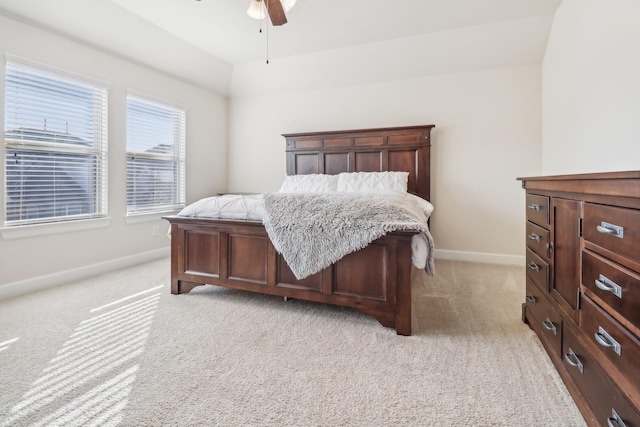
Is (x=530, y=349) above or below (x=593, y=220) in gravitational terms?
below

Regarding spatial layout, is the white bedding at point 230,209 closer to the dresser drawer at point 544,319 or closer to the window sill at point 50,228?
the window sill at point 50,228

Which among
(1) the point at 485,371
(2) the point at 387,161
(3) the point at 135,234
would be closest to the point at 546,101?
(2) the point at 387,161

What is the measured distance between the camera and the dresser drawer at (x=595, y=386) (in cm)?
→ 93

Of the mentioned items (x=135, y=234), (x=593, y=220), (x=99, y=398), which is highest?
(x=593, y=220)

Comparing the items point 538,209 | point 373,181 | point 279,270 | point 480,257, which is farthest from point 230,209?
point 480,257

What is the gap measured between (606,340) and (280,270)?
1739 mm

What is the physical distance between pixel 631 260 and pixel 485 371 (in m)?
0.88

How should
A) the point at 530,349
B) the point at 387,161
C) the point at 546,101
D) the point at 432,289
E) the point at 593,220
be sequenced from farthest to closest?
the point at 387,161
the point at 546,101
the point at 432,289
the point at 530,349
the point at 593,220

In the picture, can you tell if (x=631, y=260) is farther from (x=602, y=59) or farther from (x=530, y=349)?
(x=602, y=59)

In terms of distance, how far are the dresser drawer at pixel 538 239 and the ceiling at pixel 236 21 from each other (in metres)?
2.29

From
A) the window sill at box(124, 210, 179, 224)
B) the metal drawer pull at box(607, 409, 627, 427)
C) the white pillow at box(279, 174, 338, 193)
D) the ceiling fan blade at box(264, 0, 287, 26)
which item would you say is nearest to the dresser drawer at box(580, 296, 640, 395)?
the metal drawer pull at box(607, 409, 627, 427)

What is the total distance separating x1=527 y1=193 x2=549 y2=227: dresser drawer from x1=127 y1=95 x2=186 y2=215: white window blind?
3799mm

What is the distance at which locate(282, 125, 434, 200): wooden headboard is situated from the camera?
3848 mm

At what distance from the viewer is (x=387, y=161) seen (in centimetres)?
399
